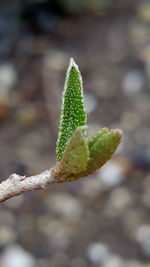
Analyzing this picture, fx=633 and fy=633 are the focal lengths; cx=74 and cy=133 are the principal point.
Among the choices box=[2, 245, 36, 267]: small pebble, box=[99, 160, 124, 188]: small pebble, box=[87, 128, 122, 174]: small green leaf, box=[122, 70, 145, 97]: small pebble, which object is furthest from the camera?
box=[122, 70, 145, 97]: small pebble

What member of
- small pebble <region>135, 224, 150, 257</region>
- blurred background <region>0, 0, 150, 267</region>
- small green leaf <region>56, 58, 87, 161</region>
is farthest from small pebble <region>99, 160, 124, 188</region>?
small green leaf <region>56, 58, 87, 161</region>

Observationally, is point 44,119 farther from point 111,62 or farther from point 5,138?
point 111,62

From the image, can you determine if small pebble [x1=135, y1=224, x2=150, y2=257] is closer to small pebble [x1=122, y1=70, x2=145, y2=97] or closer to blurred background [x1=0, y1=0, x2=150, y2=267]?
blurred background [x1=0, y1=0, x2=150, y2=267]

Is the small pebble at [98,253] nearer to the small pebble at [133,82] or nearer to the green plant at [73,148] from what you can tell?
the small pebble at [133,82]

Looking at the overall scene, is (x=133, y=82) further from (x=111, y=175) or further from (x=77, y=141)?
(x=77, y=141)

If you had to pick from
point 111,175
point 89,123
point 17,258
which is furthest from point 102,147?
point 89,123

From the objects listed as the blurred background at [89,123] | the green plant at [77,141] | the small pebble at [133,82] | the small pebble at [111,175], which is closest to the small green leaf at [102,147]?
the green plant at [77,141]

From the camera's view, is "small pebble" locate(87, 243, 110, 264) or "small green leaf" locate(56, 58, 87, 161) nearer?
"small green leaf" locate(56, 58, 87, 161)

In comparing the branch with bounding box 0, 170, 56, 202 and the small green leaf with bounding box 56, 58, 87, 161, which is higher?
the small green leaf with bounding box 56, 58, 87, 161
